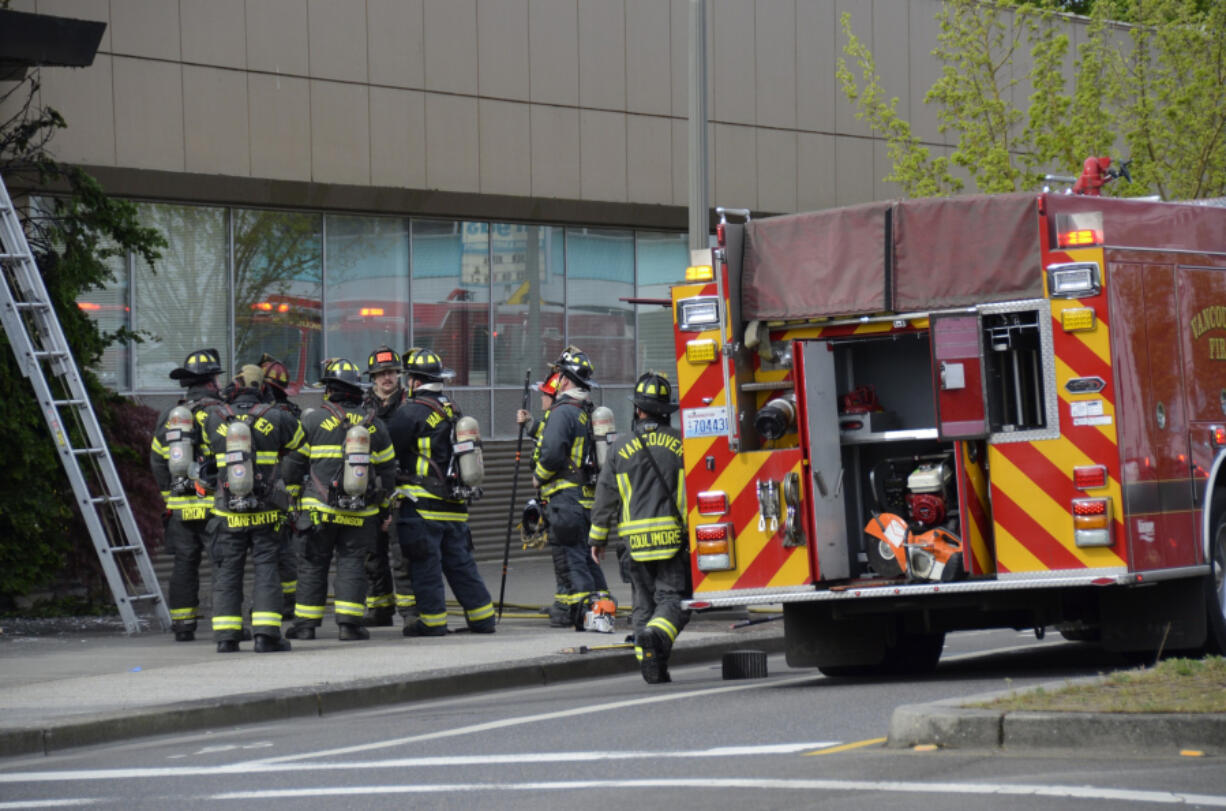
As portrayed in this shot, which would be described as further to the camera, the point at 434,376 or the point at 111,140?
the point at 111,140

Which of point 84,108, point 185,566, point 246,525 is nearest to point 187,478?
point 185,566

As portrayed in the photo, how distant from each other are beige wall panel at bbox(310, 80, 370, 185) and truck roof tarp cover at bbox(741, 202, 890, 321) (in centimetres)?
1003

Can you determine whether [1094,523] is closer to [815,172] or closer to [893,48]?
[815,172]

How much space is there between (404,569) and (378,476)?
1.25 meters

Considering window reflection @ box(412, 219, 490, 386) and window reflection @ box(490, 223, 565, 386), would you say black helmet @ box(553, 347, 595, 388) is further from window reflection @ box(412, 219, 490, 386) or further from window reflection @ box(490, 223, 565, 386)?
window reflection @ box(490, 223, 565, 386)

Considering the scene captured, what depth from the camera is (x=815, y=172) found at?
26500 millimetres

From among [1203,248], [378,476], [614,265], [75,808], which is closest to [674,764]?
[75,808]

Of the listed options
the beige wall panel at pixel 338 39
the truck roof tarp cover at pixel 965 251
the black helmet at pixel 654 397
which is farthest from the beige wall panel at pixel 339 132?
the truck roof tarp cover at pixel 965 251

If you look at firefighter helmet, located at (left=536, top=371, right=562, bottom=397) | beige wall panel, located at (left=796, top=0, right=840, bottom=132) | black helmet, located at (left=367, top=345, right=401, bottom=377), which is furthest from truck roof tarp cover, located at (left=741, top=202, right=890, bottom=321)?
beige wall panel, located at (left=796, top=0, right=840, bottom=132)

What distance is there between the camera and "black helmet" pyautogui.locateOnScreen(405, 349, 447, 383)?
15.2 m

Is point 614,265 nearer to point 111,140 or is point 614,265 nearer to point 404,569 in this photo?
point 111,140

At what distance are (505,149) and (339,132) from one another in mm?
2360

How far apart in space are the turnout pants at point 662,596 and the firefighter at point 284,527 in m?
3.12

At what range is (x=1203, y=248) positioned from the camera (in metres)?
11.8
